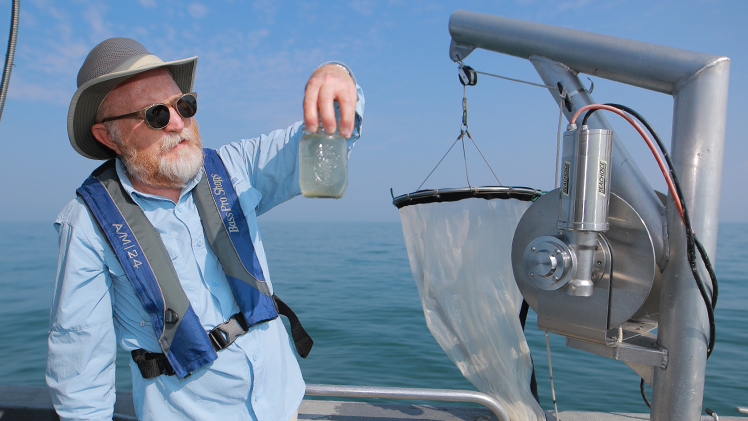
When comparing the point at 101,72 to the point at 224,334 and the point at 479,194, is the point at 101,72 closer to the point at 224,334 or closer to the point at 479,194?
the point at 224,334

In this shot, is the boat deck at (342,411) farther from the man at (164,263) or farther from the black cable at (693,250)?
the black cable at (693,250)

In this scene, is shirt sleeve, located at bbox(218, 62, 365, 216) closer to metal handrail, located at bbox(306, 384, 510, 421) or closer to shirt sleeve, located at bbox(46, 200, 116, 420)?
shirt sleeve, located at bbox(46, 200, 116, 420)

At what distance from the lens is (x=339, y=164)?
4.74 feet

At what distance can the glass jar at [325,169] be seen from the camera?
1.42 meters

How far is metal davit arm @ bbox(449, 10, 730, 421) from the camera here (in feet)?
4.78

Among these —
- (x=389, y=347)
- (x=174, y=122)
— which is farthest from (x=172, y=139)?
(x=389, y=347)

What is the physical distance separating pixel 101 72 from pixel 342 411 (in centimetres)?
220

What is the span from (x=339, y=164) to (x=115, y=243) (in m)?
0.83

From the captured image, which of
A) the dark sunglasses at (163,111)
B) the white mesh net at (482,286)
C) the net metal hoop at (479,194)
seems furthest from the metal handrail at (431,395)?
the dark sunglasses at (163,111)

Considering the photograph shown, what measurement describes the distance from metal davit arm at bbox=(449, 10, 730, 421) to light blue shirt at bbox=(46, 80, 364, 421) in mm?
888

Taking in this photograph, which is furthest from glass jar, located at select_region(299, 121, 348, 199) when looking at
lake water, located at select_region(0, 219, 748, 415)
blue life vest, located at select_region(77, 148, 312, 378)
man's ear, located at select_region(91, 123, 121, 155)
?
lake water, located at select_region(0, 219, 748, 415)

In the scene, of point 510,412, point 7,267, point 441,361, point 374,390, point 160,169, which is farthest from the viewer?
point 7,267

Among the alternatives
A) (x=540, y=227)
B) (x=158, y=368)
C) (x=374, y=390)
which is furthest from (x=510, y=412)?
(x=158, y=368)

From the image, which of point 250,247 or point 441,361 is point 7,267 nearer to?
point 441,361
